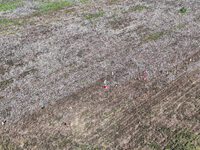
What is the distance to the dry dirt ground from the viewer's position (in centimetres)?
753

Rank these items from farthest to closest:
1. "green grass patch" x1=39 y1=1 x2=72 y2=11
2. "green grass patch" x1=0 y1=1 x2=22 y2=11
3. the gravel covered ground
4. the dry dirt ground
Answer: "green grass patch" x1=39 y1=1 x2=72 y2=11, "green grass patch" x1=0 y1=1 x2=22 y2=11, the gravel covered ground, the dry dirt ground

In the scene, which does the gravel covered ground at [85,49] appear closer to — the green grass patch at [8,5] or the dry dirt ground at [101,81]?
the dry dirt ground at [101,81]

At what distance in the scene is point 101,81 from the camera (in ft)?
31.9

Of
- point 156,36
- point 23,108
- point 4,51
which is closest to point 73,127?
point 23,108

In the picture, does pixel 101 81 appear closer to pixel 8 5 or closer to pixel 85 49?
pixel 85 49

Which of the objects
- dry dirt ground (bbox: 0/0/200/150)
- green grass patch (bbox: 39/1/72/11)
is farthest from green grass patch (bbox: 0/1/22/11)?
dry dirt ground (bbox: 0/0/200/150)

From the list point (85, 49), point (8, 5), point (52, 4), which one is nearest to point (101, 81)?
point (85, 49)

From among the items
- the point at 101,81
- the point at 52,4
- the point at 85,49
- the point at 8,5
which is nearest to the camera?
the point at 101,81

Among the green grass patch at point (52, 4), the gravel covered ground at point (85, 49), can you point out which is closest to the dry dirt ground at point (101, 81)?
the gravel covered ground at point (85, 49)

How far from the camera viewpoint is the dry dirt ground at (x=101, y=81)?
24.7ft

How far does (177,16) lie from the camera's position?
14930 mm

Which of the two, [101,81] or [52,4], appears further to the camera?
[52,4]

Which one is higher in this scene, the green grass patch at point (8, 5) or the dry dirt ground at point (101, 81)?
the green grass patch at point (8, 5)

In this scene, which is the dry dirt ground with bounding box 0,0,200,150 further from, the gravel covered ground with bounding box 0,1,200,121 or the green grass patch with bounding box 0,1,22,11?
the green grass patch with bounding box 0,1,22,11
